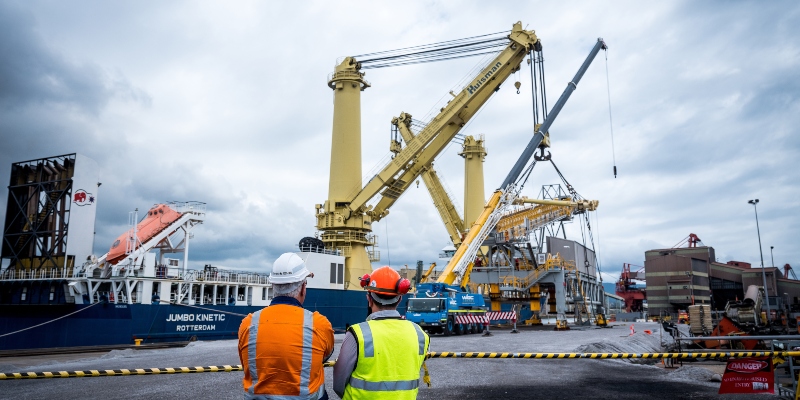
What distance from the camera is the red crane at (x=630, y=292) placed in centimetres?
7206

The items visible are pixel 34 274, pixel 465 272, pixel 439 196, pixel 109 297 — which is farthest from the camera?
pixel 439 196

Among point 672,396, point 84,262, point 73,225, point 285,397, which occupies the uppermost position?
point 73,225

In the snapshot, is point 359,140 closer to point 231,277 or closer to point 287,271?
point 231,277

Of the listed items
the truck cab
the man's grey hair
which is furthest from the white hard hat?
the truck cab

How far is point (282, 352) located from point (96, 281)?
23.6m

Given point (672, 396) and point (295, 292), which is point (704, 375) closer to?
point (672, 396)

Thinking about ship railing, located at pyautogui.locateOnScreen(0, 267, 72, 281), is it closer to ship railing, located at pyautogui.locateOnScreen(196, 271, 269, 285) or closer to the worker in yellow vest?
ship railing, located at pyautogui.locateOnScreen(196, 271, 269, 285)

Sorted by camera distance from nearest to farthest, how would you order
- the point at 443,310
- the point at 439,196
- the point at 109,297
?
the point at 109,297 < the point at 443,310 < the point at 439,196

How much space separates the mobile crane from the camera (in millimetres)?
23172

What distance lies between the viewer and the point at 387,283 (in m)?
3.05

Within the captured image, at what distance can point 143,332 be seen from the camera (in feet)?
71.5

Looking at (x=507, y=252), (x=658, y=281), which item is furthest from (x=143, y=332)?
(x=658, y=281)

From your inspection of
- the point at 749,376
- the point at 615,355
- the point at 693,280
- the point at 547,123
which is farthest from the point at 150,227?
the point at 693,280

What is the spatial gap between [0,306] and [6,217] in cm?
498
